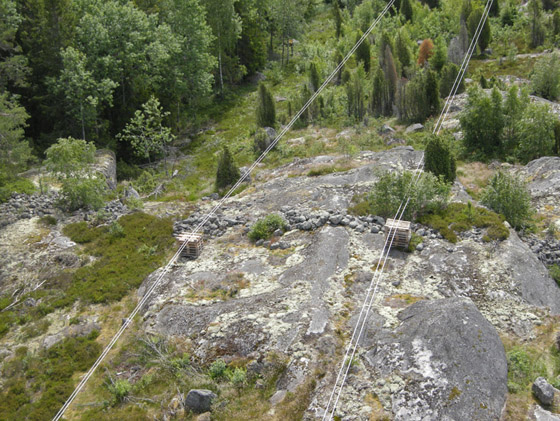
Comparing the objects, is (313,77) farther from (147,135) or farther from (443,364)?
(443,364)

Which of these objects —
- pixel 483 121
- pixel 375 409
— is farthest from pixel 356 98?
pixel 375 409

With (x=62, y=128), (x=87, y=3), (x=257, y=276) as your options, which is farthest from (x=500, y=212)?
(x=87, y=3)

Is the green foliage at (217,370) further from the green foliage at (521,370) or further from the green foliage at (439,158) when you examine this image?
the green foliage at (439,158)

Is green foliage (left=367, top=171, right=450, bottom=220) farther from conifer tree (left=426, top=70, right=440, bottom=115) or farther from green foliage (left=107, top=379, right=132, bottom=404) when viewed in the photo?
conifer tree (left=426, top=70, right=440, bottom=115)

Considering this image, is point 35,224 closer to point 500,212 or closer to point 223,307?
point 223,307

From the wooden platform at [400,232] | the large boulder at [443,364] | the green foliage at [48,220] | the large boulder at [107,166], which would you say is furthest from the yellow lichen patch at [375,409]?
the large boulder at [107,166]

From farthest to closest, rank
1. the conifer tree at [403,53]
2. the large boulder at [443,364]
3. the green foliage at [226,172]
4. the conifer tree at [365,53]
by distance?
the conifer tree at [365,53]
the conifer tree at [403,53]
the green foliage at [226,172]
the large boulder at [443,364]

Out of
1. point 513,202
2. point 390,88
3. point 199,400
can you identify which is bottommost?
point 199,400
